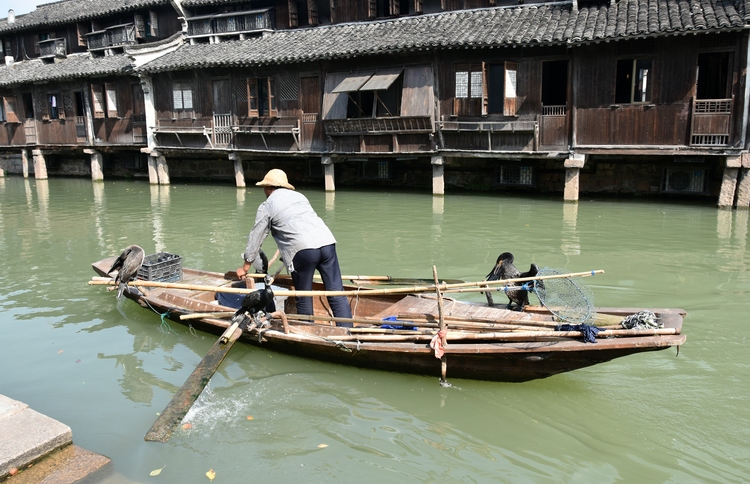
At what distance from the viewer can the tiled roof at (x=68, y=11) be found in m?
25.6

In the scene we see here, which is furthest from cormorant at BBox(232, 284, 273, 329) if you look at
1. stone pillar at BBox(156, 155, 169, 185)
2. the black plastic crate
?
stone pillar at BBox(156, 155, 169, 185)

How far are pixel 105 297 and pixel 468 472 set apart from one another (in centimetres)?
637

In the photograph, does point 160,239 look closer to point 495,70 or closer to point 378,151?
point 378,151

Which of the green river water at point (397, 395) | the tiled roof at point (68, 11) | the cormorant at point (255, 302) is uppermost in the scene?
the tiled roof at point (68, 11)

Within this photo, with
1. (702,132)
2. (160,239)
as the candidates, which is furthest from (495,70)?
(160,239)

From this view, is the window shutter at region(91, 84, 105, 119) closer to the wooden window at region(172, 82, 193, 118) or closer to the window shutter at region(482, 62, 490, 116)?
the wooden window at region(172, 82, 193, 118)

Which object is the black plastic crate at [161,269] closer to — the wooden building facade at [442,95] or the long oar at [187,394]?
the long oar at [187,394]

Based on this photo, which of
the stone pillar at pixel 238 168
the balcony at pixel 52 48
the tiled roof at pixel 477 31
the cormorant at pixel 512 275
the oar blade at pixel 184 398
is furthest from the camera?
the balcony at pixel 52 48

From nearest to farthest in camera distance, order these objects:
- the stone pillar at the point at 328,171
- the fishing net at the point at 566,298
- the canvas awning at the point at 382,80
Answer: the fishing net at the point at 566,298 → the canvas awning at the point at 382,80 → the stone pillar at the point at 328,171

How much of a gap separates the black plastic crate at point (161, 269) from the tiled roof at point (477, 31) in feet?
34.9

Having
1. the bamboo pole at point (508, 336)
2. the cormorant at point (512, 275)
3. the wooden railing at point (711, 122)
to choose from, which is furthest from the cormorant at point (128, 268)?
the wooden railing at point (711, 122)

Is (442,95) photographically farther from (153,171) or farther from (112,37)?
(112,37)

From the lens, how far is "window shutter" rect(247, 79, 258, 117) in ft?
67.4

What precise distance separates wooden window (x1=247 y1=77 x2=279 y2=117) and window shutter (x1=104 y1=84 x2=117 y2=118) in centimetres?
731
